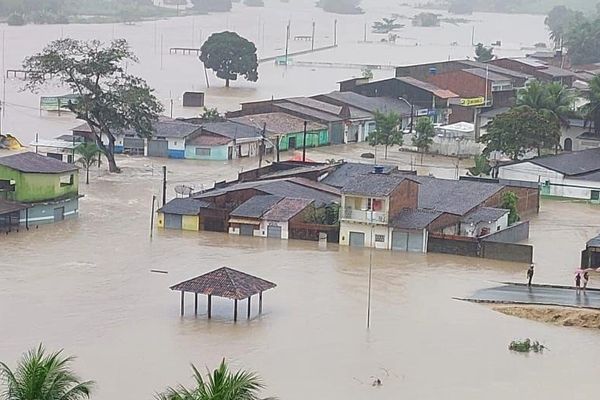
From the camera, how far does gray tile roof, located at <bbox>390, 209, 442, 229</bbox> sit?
75.3ft

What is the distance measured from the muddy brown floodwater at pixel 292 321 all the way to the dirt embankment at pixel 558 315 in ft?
0.65

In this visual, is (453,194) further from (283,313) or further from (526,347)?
(526,347)

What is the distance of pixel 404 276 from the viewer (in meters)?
21.3

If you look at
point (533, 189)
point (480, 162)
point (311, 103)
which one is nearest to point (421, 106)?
point (311, 103)

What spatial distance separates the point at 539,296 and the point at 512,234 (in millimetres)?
4272

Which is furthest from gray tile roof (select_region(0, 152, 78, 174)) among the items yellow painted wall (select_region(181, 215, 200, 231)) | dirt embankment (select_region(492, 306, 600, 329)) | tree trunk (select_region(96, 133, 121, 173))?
dirt embankment (select_region(492, 306, 600, 329))

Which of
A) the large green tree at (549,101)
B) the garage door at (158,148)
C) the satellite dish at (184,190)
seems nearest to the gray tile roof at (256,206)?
the satellite dish at (184,190)

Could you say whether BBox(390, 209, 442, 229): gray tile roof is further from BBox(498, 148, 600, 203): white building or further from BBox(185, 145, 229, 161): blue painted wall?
BBox(185, 145, 229, 161): blue painted wall

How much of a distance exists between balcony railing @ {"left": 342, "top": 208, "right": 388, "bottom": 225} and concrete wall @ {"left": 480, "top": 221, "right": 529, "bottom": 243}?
1.56m

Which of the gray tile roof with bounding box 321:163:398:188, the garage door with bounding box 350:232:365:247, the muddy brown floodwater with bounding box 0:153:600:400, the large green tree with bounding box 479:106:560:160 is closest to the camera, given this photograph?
the muddy brown floodwater with bounding box 0:153:600:400

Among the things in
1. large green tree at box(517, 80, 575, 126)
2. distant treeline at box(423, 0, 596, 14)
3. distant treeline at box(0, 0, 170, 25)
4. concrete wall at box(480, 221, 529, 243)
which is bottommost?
concrete wall at box(480, 221, 529, 243)

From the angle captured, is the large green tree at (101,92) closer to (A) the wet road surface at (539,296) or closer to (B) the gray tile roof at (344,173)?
(B) the gray tile roof at (344,173)

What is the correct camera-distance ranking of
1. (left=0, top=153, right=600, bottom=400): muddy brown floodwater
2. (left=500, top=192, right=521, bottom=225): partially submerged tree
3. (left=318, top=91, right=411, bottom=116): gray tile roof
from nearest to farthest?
(left=0, top=153, right=600, bottom=400): muddy brown floodwater
(left=500, top=192, right=521, bottom=225): partially submerged tree
(left=318, top=91, right=411, bottom=116): gray tile roof

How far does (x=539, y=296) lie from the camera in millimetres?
19734
